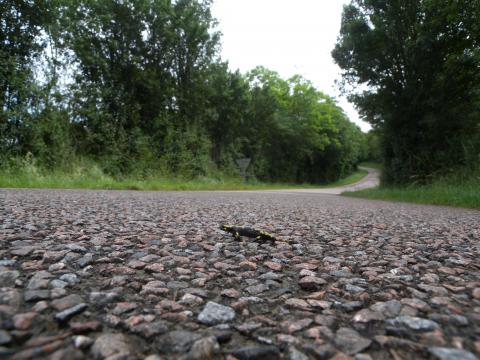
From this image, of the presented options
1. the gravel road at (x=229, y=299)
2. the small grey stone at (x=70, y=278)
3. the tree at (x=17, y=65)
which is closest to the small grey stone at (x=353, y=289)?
the gravel road at (x=229, y=299)

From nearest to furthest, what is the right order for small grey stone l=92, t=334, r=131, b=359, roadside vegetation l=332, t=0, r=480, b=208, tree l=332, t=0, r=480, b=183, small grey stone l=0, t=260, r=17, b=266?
small grey stone l=92, t=334, r=131, b=359, small grey stone l=0, t=260, r=17, b=266, roadside vegetation l=332, t=0, r=480, b=208, tree l=332, t=0, r=480, b=183

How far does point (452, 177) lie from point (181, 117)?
49.5 ft

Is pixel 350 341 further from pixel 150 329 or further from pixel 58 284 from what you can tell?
pixel 58 284

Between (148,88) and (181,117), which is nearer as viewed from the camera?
(148,88)

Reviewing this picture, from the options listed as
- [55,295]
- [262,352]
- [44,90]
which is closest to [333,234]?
[262,352]

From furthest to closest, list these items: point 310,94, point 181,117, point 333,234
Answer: point 310,94
point 181,117
point 333,234

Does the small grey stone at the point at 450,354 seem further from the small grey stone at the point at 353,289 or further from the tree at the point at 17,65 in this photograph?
the tree at the point at 17,65

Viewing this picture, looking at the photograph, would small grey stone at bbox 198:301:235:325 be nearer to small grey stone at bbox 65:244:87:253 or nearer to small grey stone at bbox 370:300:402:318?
small grey stone at bbox 370:300:402:318

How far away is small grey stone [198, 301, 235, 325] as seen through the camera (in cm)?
96

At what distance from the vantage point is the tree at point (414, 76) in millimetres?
11328

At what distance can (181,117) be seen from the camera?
1931 centimetres

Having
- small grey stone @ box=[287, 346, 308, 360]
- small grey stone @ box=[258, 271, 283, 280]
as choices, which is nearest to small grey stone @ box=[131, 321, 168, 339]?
small grey stone @ box=[287, 346, 308, 360]

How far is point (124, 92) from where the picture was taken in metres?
16.4

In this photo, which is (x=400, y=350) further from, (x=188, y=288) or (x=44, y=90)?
(x=44, y=90)
